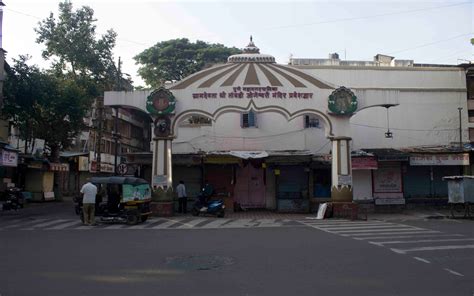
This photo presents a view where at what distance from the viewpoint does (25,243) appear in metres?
12.2

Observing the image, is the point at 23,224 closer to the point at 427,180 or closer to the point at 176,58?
the point at 427,180

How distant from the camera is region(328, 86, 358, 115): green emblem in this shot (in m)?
23.0

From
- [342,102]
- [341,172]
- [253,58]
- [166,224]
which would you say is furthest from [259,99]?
[166,224]

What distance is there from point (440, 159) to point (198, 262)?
2086 centimetres

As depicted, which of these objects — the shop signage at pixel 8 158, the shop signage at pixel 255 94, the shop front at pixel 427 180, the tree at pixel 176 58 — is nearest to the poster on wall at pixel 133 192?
the shop signage at pixel 255 94

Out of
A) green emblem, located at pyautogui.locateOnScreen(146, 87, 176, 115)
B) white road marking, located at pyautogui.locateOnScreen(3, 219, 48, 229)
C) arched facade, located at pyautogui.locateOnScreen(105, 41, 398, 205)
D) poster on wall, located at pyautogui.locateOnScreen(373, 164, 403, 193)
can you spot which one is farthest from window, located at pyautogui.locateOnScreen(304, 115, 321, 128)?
white road marking, located at pyautogui.locateOnScreen(3, 219, 48, 229)

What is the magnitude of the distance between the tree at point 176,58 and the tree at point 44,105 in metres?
7.64

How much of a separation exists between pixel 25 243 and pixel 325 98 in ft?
52.3

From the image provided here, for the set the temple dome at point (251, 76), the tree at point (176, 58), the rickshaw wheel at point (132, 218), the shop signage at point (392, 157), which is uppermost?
the tree at point (176, 58)

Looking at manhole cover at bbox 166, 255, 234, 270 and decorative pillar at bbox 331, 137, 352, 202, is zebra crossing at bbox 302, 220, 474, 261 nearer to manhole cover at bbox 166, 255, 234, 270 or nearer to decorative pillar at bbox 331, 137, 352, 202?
manhole cover at bbox 166, 255, 234, 270

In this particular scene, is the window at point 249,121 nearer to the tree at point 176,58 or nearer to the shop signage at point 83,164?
the tree at point 176,58

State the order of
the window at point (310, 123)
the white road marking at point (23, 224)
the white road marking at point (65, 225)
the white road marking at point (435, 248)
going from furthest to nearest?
the window at point (310, 123)
the white road marking at point (23, 224)
the white road marking at point (65, 225)
the white road marking at point (435, 248)

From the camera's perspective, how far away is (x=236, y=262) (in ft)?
31.0

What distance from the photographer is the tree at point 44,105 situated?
89.4 ft
